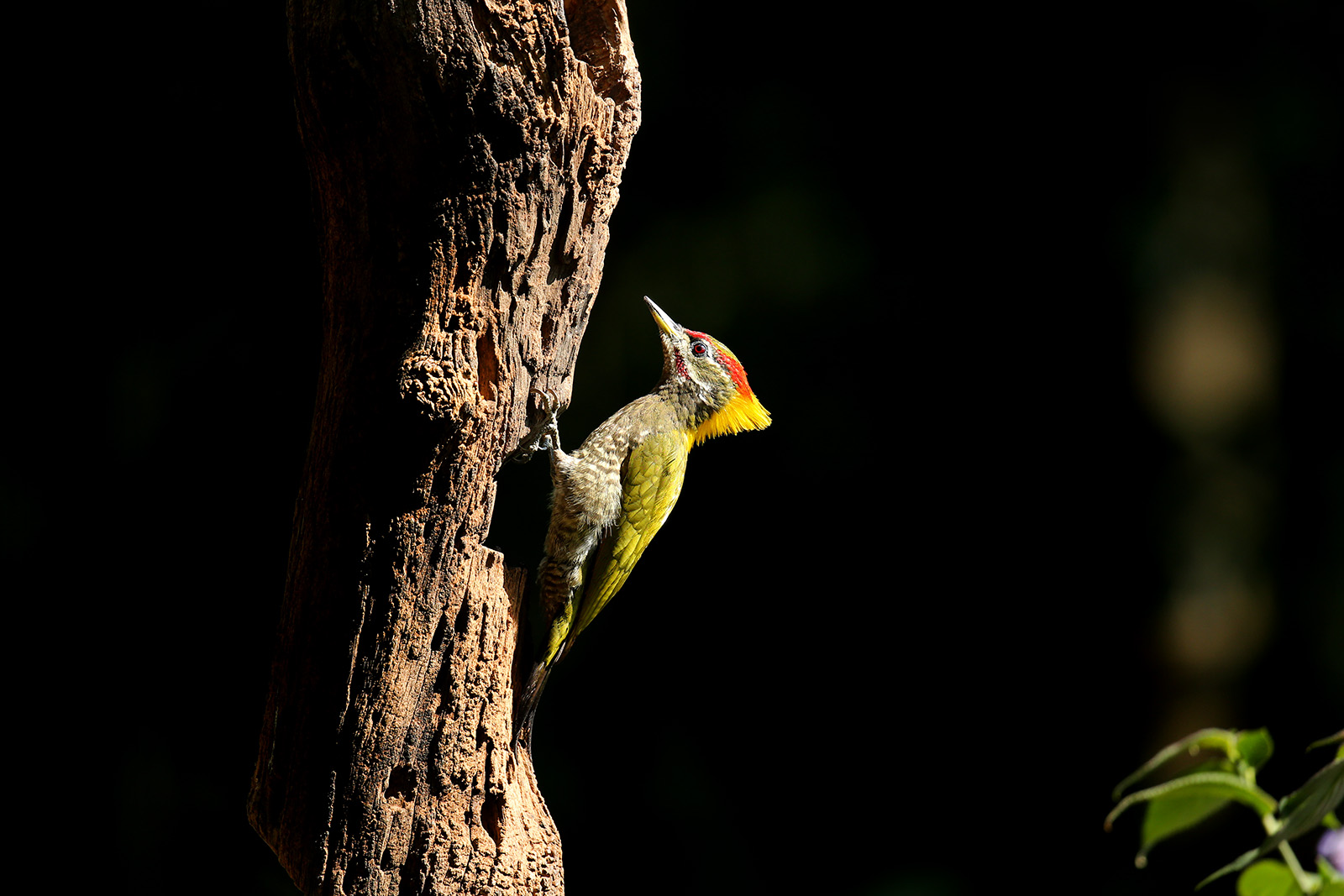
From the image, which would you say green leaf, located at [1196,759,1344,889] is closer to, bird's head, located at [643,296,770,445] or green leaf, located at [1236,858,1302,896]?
green leaf, located at [1236,858,1302,896]

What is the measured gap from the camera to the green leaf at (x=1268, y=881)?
138cm

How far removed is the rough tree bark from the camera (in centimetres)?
138

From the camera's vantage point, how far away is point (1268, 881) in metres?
1.40

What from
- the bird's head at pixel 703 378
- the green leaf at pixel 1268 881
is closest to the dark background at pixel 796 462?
the bird's head at pixel 703 378

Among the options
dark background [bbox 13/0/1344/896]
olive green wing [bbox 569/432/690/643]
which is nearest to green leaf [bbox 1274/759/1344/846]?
olive green wing [bbox 569/432/690/643]

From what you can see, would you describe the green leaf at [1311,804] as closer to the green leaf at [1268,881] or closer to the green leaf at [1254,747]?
the green leaf at [1254,747]

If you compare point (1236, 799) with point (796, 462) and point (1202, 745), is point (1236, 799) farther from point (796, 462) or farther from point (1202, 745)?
point (796, 462)

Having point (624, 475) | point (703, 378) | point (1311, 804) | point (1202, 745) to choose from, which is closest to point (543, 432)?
point (624, 475)

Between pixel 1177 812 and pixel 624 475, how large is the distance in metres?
1.13

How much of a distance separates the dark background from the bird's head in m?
1.72

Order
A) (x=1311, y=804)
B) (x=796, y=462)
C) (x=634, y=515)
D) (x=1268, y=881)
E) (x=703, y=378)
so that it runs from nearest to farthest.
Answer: (x=1311, y=804), (x=1268, y=881), (x=634, y=515), (x=703, y=378), (x=796, y=462)

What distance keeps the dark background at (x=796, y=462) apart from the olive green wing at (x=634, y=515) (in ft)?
5.87

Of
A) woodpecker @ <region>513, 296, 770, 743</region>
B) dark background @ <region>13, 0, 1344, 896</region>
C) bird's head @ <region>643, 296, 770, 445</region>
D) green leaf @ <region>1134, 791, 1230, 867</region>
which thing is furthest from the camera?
dark background @ <region>13, 0, 1344, 896</region>

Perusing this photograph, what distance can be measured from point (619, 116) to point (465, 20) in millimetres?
294
